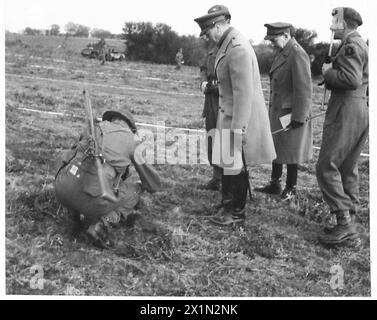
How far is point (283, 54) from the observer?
551cm

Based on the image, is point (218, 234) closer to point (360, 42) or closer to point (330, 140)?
point (330, 140)

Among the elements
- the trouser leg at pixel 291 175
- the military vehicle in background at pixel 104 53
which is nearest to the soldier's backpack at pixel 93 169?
the trouser leg at pixel 291 175

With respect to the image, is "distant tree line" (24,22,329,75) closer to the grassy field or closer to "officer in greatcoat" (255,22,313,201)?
"officer in greatcoat" (255,22,313,201)

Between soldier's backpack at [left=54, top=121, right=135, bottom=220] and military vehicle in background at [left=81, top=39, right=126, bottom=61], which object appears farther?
military vehicle in background at [left=81, top=39, right=126, bottom=61]

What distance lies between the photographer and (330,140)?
472 cm

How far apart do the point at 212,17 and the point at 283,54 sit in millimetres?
1164

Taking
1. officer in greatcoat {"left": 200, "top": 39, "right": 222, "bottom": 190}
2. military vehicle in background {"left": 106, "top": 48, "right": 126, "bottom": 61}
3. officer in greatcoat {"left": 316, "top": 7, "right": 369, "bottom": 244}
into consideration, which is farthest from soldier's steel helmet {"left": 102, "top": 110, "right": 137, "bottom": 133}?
military vehicle in background {"left": 106, "top": 48, "right": 126, "bottom": 61}

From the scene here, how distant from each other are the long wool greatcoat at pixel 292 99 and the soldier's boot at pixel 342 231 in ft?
3.46

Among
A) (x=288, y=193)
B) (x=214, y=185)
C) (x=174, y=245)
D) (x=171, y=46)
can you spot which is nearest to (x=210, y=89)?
(x=171, y=46)

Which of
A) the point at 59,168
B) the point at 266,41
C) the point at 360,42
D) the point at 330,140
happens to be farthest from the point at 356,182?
the point at 59,168

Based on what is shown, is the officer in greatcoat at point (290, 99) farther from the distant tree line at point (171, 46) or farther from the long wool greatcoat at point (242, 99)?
the long wool greatcoat at point (242, 99)

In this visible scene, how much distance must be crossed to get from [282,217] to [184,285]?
5.50 feet

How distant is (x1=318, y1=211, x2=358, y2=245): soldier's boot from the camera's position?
484 centimetres

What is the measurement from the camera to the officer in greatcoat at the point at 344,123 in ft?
14.5
